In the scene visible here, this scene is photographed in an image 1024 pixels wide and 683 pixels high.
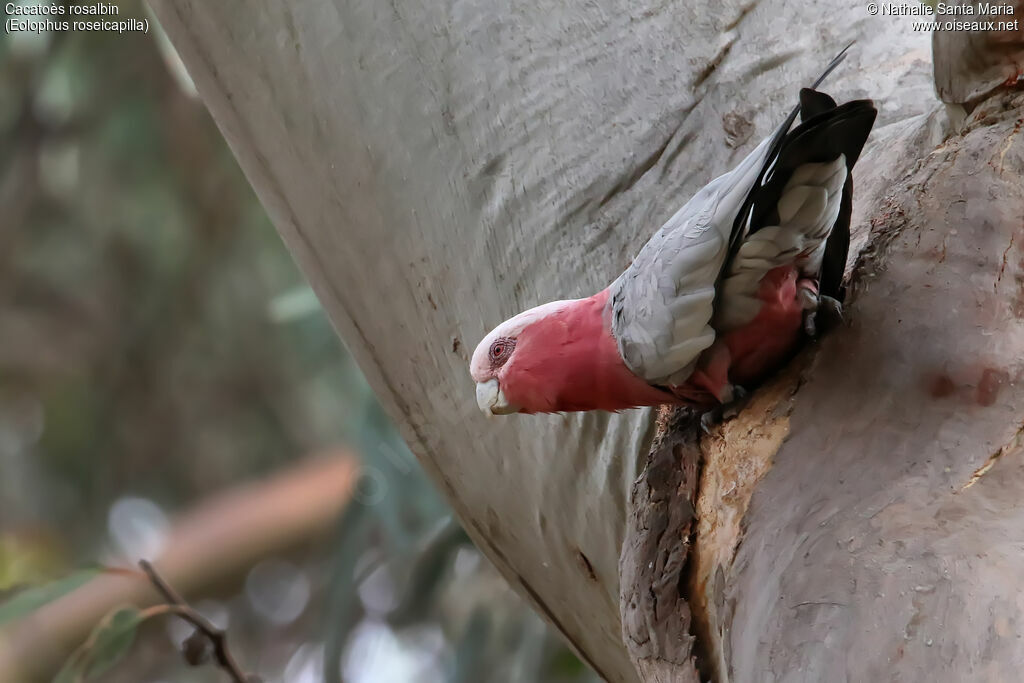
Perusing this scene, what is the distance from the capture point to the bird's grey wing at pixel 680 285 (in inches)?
49.6

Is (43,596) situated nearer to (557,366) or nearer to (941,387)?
(557,366)

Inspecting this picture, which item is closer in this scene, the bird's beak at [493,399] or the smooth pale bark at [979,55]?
the smooth pale bark at [979,55]

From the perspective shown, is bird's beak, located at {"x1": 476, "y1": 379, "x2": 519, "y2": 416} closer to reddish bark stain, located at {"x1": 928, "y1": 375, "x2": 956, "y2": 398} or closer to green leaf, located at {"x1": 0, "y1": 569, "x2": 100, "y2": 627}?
reddish bark stain, located at {"x1": 928, "y1": 375, "x2": 956, "y2": 398}

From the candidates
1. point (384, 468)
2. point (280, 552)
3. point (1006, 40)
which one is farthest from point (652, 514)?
point (280, 552)

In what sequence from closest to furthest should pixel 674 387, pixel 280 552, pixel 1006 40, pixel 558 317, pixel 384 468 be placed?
pixel 1006 40, pixel 674 387, pixel 558 317, pixel 384 468, pixel 280 552

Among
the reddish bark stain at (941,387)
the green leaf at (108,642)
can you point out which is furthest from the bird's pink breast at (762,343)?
the green leaf at (108,642)

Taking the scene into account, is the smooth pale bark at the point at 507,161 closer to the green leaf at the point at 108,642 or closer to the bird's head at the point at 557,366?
the bird's head at the point at 557,366

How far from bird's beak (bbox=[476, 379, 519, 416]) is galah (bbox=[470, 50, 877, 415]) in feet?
0.40

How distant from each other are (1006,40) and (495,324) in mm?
883

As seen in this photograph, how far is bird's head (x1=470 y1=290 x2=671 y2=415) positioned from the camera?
1.46 m

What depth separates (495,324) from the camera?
1.76 metres

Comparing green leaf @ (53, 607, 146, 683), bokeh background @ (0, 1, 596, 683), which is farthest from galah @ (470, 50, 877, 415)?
bokeh background @ (0, 1, 596, 683)

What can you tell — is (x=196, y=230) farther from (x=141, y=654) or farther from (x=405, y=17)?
(x=405, y=17)

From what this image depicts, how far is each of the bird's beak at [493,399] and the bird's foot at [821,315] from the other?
48 cm
